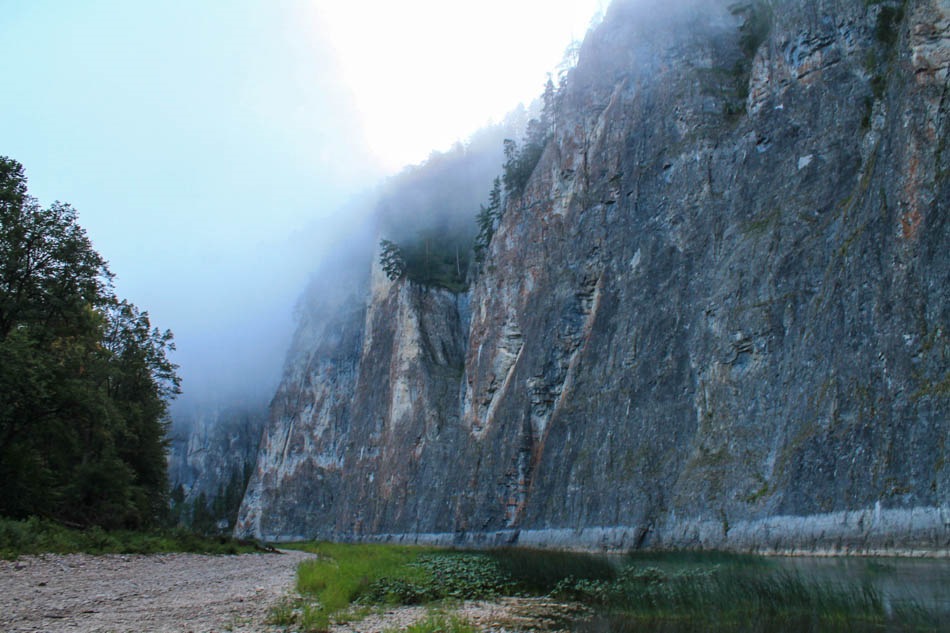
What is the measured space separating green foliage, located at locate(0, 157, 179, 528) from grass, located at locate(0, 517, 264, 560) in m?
3.18

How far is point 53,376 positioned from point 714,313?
31519 millimetres

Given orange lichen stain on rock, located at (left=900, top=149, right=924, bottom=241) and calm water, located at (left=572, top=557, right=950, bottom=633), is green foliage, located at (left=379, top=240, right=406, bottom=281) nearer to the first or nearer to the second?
orange lichen stain on rock, located at (left=900, top=149, right=924, bottom=241)

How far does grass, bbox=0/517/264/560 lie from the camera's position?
2141 cm

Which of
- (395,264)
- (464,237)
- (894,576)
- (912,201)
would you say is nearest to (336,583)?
(894,576)

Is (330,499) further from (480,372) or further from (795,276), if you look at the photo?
(795,276)

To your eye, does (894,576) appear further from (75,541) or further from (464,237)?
(464,237)

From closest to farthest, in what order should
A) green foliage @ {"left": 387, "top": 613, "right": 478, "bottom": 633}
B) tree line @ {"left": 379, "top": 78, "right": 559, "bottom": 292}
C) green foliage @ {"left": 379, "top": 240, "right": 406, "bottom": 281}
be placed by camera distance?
green foliage @ {"left": 387, "top": 613, "right": 478, "bottom": 633}, tree line @ {"left": 379, "top": 78, "right": 559, "bottom": 292}, green foliage @ {"left": 379, "top": 240, "right": 406, "bottom": 281}

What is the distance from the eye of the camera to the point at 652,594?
50.6ft

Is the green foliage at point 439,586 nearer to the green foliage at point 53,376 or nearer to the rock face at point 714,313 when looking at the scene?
the rock face at point 714,313

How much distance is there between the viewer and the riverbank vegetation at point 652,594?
11.9 m

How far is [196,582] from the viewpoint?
21328 mm

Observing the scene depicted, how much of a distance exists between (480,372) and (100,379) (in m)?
34.1

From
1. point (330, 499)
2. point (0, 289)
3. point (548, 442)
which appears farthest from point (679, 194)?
point (330, 499)

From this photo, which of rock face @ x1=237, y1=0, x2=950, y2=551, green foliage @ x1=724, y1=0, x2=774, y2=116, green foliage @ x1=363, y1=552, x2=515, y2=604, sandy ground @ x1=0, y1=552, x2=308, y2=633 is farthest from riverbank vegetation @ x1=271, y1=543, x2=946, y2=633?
green foliage @ x1=724, y1=0, x2=774, y2=116
